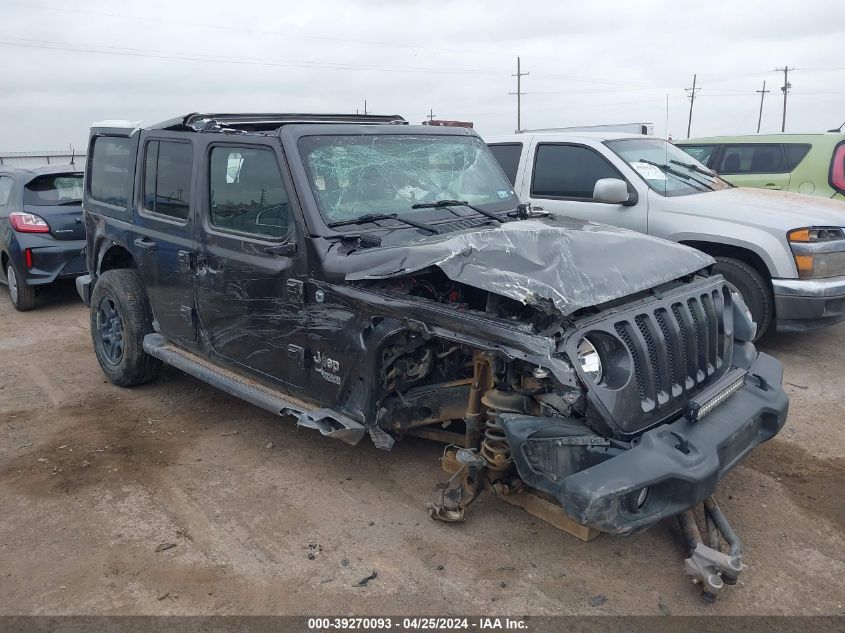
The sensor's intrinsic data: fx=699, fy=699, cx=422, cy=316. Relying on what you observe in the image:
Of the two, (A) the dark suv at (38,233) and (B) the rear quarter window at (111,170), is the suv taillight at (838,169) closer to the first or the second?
(B) the rear quarter window at (111,170)

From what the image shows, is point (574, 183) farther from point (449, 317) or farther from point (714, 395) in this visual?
point (449, 317)

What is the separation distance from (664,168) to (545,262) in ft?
12.9

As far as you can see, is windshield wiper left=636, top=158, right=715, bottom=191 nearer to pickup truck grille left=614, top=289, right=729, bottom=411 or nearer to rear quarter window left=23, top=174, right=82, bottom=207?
pickup truck grille left=614, top=289, right=729, bottom=411

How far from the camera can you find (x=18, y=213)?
323 inches

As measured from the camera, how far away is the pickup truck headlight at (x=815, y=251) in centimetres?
559

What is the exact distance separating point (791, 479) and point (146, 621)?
11.2 ft

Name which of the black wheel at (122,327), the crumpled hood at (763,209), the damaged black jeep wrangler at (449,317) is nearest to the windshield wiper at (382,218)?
the damaged black jeep wrangler at (449,317)

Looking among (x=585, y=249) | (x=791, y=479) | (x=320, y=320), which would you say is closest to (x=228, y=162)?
(x=320, y=320)

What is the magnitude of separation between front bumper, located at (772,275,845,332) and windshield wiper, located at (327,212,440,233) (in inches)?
129

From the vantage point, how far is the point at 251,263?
413cm

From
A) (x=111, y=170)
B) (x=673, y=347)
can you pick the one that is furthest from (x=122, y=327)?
(x=673, y=347)

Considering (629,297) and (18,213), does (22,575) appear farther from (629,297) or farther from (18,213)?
(18,213)

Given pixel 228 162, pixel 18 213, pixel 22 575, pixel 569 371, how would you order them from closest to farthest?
1. pixel 569 371
2. pixel 22 575
3. pixel 228 162
4. pixel 18 213

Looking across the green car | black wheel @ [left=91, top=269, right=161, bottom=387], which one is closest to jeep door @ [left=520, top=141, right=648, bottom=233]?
the green car
